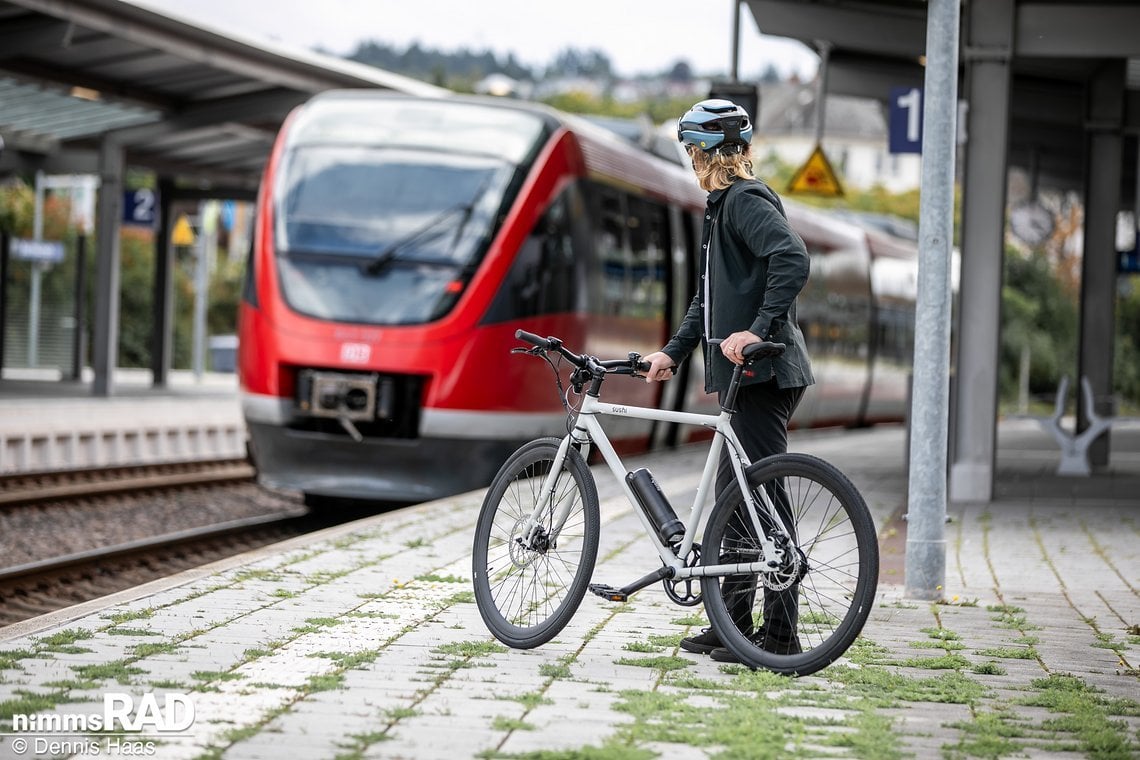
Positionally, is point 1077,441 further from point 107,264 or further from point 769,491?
point 107,264

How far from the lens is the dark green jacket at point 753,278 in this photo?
5.91m

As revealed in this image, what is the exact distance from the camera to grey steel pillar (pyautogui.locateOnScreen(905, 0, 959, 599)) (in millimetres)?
7855

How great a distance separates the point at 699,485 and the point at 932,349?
7.43ft

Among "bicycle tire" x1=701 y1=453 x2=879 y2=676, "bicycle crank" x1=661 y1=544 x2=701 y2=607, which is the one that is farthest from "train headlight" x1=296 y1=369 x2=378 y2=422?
"bicycle tire" x1=701 y1=453 x2=879 y2=676

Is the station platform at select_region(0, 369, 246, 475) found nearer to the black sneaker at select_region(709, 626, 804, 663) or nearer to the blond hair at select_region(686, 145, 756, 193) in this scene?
the blond hair at select_region(686, 145, 756, 193)

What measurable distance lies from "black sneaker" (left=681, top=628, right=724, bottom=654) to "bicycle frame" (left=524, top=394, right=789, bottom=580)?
1.05 feet

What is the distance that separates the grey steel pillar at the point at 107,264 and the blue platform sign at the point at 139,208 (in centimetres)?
276

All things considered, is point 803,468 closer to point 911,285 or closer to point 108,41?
point 108,41

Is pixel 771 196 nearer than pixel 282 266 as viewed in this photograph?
Yes

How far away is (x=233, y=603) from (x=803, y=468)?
2.56 meters

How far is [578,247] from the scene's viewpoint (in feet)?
46.9

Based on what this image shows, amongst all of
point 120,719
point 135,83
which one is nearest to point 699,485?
point 120,719

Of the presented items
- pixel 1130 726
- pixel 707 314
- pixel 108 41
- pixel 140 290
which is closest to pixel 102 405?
pixel 108 41

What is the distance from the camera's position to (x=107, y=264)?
25.2 metres
